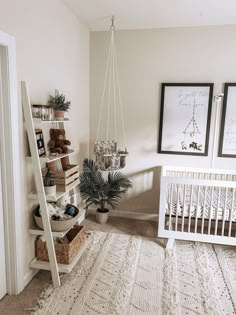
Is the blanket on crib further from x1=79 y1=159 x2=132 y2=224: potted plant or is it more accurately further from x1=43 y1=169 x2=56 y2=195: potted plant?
x1=43 y1=169 x2=56 y2=195: potted plant

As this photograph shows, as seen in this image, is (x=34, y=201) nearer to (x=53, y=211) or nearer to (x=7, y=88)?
(x=53, y=211)

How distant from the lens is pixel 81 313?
1.85 meters

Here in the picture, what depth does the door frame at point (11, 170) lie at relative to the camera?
5.88ft

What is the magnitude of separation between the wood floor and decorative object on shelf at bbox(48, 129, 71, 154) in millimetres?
1109

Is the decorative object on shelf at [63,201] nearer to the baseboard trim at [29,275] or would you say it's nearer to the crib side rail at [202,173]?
the baseboard trim at [29,275]

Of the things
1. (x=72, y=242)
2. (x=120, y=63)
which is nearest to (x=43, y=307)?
(x=72, y=242)

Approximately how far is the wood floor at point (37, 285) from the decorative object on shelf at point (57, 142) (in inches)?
43.7

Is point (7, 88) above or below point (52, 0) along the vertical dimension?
below

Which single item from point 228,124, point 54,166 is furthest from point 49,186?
point 228,124

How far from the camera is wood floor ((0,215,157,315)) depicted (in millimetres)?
1880

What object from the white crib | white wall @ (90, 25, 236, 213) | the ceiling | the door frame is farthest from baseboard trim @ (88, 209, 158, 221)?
the ceiling

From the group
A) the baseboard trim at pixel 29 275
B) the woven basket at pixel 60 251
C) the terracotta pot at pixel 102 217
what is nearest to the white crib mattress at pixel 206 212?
the terracotta pot at pixel 102 217

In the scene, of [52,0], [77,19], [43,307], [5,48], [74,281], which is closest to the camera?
[5,48]

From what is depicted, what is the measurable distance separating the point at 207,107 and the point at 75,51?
174 centimetres
